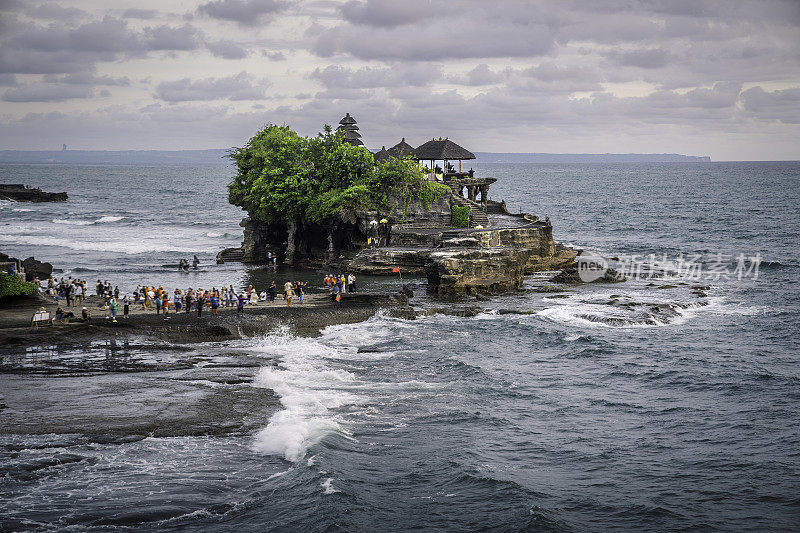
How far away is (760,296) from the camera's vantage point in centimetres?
5316

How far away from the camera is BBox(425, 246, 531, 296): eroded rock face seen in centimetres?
4875

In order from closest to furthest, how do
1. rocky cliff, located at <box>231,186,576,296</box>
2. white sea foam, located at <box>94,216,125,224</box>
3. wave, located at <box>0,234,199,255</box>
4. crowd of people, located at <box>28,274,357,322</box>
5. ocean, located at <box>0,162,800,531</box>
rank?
1. ocean, located at <box>0,162,800,531</box>
2. crowd of people, located at <box>28,274,357,322</box>
3. rocky cliff, located at <box>231,186,576,296</box>
4. wave, located at <box>0,234,199,255</box>
5. white sea foam, located at <box>94,216,125,224</box>

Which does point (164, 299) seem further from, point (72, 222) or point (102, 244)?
point (72, 222)

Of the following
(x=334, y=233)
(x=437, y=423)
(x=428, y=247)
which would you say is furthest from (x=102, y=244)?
(x=437, y=423)

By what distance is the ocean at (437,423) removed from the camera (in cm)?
2138

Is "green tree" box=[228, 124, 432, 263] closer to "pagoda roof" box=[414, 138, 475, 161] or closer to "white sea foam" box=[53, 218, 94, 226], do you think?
"pagoda roof" box=[414, 138, 475, 161]

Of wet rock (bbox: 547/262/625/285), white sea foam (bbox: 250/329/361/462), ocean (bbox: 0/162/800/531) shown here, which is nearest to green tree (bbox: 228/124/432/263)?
ocean (bbox: 0/162/800/531)

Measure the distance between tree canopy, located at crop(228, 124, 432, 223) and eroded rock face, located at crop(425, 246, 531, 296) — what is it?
12166 millimetres

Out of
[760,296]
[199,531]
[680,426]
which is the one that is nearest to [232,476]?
[199,531]

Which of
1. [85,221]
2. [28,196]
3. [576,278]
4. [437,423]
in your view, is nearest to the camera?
[437,423]

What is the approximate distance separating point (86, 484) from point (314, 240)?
147 ft

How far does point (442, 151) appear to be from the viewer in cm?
6519

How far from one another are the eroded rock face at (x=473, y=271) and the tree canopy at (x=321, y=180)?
1217 cm

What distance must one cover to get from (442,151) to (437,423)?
40.4m
